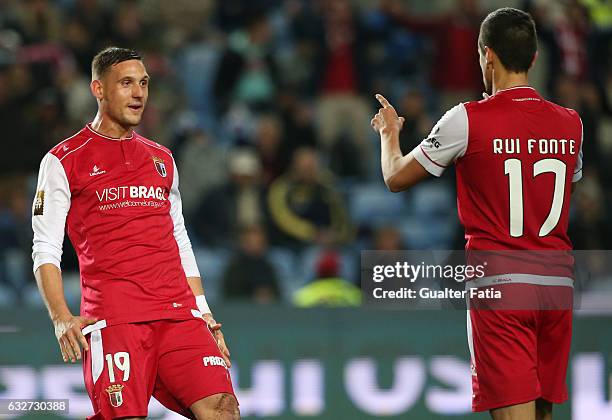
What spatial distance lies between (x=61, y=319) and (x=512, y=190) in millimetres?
1986

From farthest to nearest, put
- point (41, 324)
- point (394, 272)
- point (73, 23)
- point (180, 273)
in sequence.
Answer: point (73, 23) < point (41, 324) < point (394, 272) < point (180, 273)

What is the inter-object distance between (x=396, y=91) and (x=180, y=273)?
7.60m

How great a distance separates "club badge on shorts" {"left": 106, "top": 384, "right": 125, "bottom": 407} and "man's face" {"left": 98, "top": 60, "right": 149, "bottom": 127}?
1.20 metres

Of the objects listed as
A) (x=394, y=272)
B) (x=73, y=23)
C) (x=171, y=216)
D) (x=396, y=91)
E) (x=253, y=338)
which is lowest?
(x=253, y=338)

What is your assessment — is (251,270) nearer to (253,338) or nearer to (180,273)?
(253,338)

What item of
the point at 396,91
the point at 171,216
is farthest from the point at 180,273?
the point at 396,91

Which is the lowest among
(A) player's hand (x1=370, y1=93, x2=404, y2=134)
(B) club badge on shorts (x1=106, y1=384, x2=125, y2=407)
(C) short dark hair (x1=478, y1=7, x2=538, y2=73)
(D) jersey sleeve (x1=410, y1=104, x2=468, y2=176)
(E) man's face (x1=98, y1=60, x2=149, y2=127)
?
(B) club badge on shorts (x1=106, y1=384, x2=125, y2=407)

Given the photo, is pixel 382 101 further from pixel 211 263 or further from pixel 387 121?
pixel 211 263

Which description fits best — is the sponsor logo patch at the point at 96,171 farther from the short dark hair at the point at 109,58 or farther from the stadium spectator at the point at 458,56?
the stadium spectator at the point at 458,56

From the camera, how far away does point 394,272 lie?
5.95 meters

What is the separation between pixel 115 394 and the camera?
490 cm

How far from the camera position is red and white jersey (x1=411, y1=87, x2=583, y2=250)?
484 cm

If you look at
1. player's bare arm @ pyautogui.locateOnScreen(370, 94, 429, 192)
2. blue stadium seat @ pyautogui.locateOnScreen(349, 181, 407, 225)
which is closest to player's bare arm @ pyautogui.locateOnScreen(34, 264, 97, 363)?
player's bare arm @ pyautogui.locateOnScreen(370, 94, 429, 192)

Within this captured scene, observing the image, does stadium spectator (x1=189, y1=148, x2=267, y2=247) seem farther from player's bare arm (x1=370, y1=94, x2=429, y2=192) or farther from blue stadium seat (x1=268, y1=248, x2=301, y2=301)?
player's bare arm (x1=370, y1=94, x2=429, y2=192)
